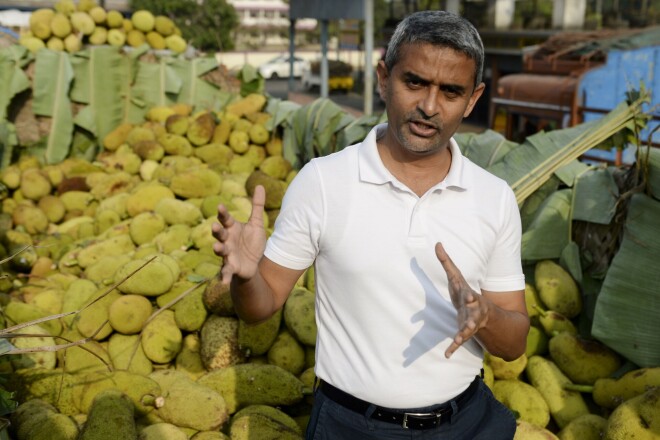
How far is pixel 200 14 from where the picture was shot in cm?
3547

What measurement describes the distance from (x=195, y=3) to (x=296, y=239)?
1399 inches

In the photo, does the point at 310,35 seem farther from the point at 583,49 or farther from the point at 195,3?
the point at 583,49

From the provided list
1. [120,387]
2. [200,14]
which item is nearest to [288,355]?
[120,387]

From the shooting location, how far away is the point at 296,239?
175cm

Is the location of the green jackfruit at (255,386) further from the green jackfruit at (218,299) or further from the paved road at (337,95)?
the paved road at (337,95)

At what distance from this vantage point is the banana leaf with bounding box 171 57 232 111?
28.1 feet

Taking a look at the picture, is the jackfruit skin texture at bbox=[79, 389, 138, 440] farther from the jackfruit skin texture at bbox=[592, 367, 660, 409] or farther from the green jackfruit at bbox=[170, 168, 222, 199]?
the green jackfruit at bbox=[170, 168, 222, 199]

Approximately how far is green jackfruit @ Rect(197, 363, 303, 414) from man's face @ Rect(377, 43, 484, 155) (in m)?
1.76

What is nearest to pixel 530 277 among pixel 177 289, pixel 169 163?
pixel 177 289

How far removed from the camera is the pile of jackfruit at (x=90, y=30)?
8844 mm

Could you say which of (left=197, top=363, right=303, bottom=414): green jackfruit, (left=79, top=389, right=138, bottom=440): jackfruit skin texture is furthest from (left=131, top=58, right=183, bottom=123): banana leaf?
(left=79, top=389, right=138, bottom=440): jackfruit skin texture

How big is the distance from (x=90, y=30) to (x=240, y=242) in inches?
330

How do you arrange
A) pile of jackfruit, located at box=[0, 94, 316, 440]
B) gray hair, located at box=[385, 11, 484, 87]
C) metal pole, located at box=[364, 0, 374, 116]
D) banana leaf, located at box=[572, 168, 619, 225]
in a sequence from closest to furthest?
gray hair, located at box=[385, 11, 484, 87] < pile of jackfruit, located at box=[0, 94, 316, 440] < banana leaf, located at box=[572, 168, 619, 225] < metal pole, located at box=[364, 0, 374, 116]

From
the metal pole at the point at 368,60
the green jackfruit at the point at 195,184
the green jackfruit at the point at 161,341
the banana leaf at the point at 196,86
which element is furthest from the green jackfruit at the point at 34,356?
the metal pole at the point at 368,60
